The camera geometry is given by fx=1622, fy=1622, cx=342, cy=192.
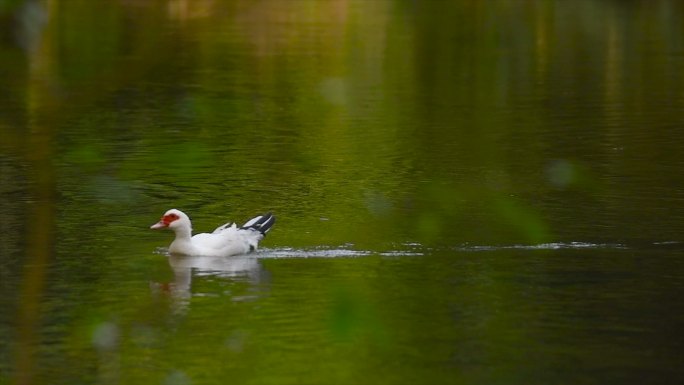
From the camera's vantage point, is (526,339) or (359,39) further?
(359,39)

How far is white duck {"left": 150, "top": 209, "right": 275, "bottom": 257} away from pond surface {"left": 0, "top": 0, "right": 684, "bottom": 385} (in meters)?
0.21

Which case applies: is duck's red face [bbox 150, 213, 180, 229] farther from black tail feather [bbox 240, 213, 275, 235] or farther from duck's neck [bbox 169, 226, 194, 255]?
black tail feather [bbox 240, 213, 275, 235]

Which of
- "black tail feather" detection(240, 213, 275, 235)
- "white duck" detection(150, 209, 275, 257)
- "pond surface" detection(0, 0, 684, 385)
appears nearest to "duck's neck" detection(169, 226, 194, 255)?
"white duck" detection(150, 209, 275, 257)

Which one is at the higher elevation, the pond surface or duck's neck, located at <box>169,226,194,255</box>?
duck's neck, located at <box>169,226,194,255</box>

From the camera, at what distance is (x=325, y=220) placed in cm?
1762

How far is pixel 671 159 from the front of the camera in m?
22.5

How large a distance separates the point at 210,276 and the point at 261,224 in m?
1.43

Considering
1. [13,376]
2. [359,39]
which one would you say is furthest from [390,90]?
[13,376]

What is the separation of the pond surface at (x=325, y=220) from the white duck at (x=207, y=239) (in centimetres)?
21

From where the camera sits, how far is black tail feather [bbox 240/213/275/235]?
15.9 m

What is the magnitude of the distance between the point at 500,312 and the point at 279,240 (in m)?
4.03

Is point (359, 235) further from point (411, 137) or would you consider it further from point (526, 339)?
point (411, 137)

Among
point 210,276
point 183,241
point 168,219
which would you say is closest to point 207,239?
point 183,241

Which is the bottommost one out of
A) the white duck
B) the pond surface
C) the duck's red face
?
the pond surface
